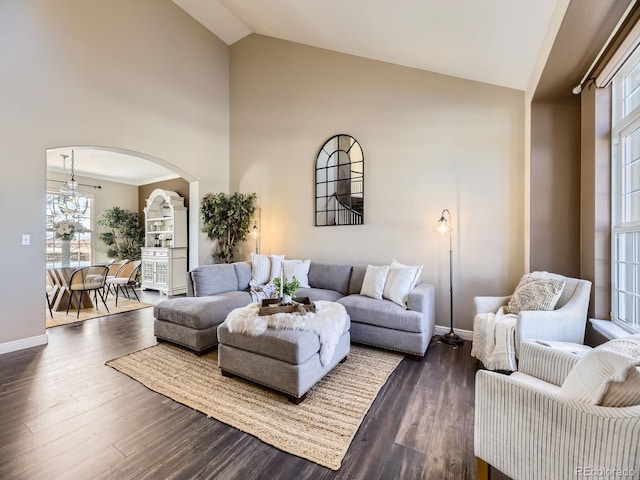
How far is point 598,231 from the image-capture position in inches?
95.6

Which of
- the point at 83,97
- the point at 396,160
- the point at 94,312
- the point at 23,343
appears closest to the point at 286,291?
the point at 396,160

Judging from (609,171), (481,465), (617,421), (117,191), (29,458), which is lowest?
(29,458)

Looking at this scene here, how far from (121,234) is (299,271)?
616 centimetres

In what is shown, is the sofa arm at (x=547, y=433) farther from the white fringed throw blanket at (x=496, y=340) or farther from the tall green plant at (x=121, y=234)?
the tall green plant at (x=121, y=234)

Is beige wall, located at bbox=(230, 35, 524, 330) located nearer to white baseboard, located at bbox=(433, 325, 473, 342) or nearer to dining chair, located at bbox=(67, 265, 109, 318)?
white baseboard, located at bbox=(433, 325, 473, 342)

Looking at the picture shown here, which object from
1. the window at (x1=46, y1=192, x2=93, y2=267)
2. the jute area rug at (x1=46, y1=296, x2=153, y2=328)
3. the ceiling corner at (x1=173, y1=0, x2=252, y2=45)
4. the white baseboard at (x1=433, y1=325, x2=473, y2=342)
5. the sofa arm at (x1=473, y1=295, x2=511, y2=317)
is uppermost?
the ceiling corner at (x1=173, y1=0, x2=252, y2=45)

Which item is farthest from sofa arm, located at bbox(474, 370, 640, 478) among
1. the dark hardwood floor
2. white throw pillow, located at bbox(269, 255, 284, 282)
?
white throw pillow, located at bbox(269, 255, 284, 282)

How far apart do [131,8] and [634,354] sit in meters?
6.24

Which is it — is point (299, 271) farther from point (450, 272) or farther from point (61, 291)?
point (61, 291)

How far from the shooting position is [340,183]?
4.19m

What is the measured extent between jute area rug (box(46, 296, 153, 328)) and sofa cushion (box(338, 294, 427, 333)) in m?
3.81

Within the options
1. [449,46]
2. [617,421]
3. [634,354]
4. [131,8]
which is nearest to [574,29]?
[449,46]

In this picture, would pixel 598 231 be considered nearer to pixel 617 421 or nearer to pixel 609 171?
pixel 609 171

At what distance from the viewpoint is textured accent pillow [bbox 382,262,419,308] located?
3064mm
